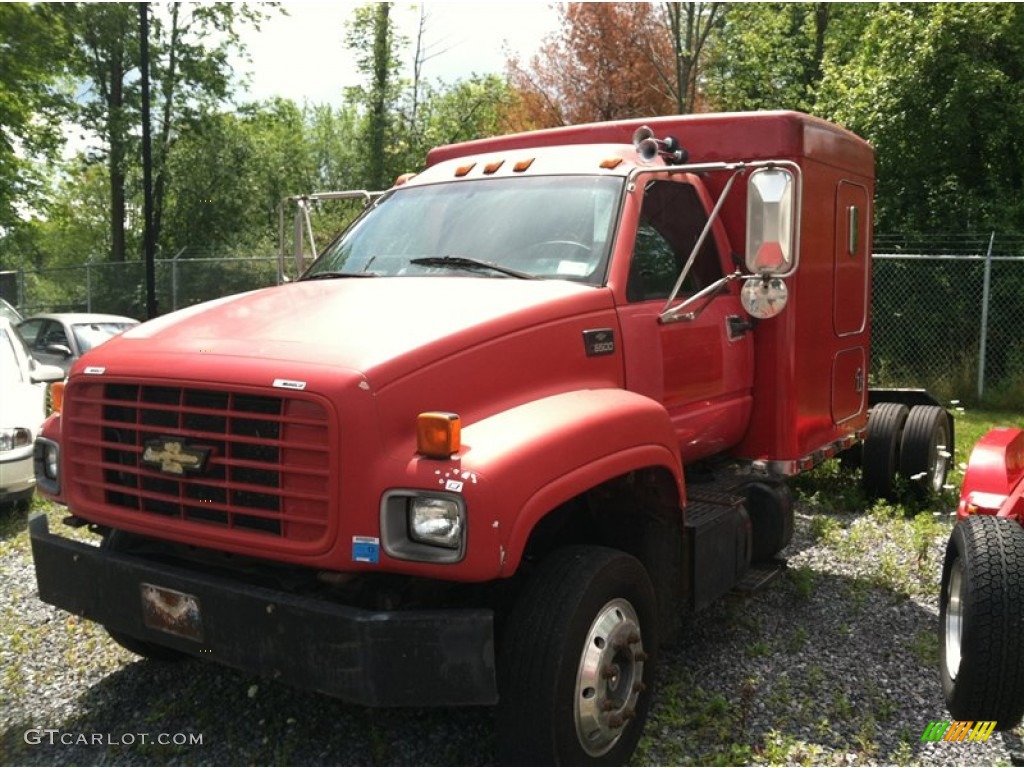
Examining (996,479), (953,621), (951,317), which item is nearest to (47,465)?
(953,621)

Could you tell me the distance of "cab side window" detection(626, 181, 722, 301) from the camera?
441 cm

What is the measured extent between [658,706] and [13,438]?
526cm

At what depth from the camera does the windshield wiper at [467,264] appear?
13.6 ft

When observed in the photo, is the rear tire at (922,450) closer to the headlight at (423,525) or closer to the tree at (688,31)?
the headlight at (423,525)

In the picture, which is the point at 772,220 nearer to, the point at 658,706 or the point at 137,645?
the point at 658,706

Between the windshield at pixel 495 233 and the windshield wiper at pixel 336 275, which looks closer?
the windshield at pixel 495 233

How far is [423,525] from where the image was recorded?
300cm

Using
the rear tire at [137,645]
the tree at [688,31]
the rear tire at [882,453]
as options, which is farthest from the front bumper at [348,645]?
the tree at [688,31]

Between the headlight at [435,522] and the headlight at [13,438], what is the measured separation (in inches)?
203

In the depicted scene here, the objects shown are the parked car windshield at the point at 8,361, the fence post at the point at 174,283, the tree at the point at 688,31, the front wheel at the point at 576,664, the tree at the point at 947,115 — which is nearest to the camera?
the front wheel at the point at 576,664

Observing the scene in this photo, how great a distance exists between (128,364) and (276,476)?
87 cm

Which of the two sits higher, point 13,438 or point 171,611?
point 13,438

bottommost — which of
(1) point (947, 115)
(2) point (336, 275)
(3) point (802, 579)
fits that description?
(3) point (802, 579)

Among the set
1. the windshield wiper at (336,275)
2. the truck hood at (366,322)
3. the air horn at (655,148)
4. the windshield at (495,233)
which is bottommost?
the truck hood at (366,322)
